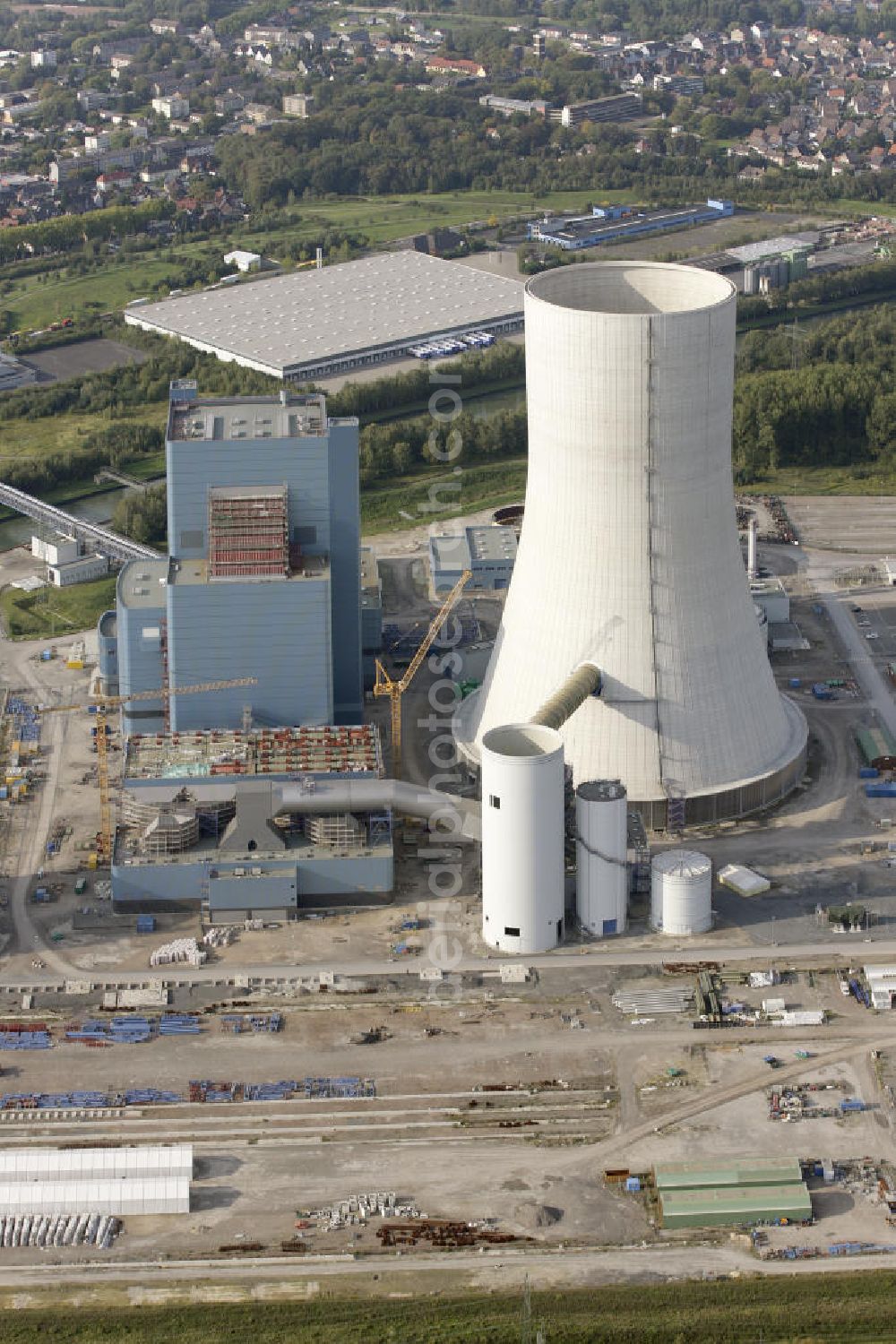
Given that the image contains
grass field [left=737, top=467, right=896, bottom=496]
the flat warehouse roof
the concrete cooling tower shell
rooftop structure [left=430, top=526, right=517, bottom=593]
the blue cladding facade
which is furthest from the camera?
grass field [left=737, top=467, right=896, bottom=496]

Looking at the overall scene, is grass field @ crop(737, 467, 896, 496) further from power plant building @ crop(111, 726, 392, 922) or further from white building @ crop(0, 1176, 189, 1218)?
white building @ crop(0, 1176, 189, 1218)

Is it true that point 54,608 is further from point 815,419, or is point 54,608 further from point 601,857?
point 815,419

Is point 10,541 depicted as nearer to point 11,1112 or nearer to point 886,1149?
point 11,1112

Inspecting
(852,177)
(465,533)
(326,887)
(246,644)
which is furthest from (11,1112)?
(852,177)

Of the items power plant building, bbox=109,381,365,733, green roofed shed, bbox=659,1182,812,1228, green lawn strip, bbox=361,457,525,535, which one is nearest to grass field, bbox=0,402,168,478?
green lawn strip, bbox=361,457,525,535

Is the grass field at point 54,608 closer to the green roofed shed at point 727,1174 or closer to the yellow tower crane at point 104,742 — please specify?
the yellow tower crane at point 104,742

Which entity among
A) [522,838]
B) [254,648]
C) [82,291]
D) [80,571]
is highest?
[254,648]

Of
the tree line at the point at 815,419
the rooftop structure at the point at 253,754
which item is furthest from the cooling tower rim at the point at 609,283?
the tree line at the point at 815,419

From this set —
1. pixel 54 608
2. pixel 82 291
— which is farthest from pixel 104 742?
pixel 82 291
